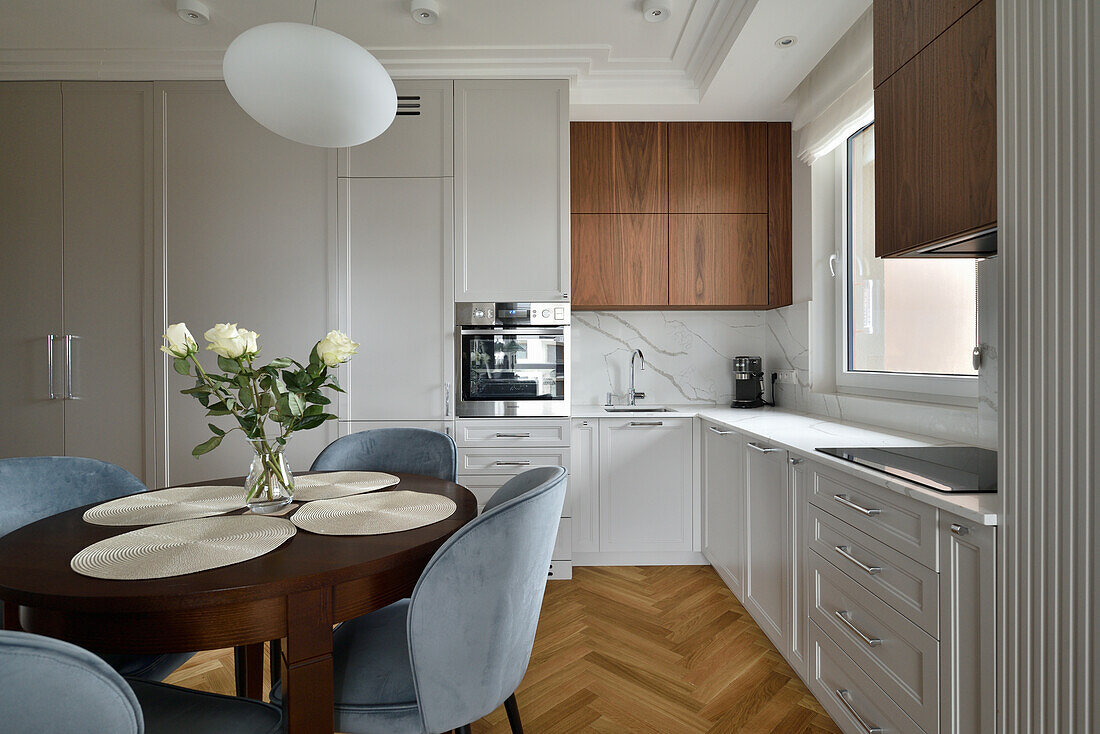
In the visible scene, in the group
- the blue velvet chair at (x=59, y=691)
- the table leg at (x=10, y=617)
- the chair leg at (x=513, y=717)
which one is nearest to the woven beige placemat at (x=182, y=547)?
the table leg at (x=10, y=617)

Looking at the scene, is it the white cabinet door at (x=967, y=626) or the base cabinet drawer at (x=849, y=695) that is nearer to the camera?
the white cabinet door at (x=967, y=626)

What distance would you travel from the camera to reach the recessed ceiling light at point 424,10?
8.04 feet

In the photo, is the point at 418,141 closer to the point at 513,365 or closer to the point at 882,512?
the point at 513,365

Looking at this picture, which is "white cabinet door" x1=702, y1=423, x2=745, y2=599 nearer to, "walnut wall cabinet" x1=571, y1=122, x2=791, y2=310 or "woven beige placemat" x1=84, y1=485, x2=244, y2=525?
"walnut wall cabinet" x1=571, y1=122, x2=791, y2=310

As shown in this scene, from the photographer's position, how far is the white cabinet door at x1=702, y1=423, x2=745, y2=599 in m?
2.51

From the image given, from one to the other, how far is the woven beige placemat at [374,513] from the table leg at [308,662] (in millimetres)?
210

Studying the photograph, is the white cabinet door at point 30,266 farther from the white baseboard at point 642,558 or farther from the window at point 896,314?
the window at point 896,314

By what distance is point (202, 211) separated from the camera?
9.59 feet

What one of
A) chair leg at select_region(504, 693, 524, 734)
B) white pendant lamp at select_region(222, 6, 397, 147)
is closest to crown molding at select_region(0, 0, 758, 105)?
white pendant lamp at select_region(222, 6, 397, 147)

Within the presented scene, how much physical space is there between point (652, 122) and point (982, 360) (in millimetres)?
2203

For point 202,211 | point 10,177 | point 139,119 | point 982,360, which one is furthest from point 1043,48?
point 10,177

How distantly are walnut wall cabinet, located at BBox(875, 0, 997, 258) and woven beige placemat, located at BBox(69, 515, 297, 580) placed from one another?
1727 millimetres

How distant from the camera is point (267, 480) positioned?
139 cm


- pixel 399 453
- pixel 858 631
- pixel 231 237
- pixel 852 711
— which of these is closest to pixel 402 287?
pixel 231 237
